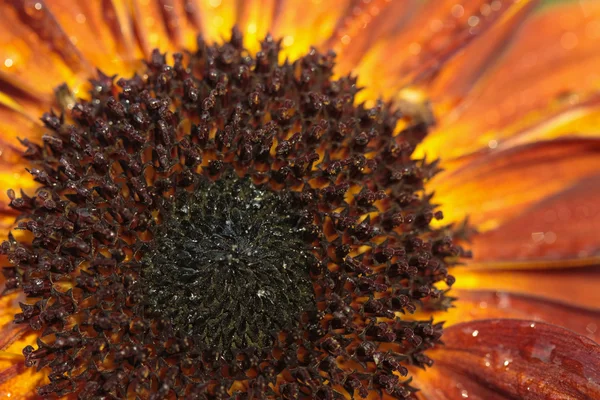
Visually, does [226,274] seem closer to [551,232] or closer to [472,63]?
[551,232]

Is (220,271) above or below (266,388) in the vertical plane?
above

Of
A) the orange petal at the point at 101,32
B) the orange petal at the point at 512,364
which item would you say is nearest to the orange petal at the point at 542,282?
the orange petal at the point at 512,364

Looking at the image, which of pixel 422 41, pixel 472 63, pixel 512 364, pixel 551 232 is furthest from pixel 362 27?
pixel 512 364

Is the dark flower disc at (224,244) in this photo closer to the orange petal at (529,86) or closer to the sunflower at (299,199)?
the sunflower at (299,199)

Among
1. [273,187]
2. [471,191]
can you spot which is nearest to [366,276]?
[273,187]

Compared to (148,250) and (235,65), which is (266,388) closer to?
(148,250)

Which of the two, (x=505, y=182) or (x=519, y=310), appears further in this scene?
(x=505, y=182)

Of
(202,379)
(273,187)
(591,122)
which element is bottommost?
(202,379)
